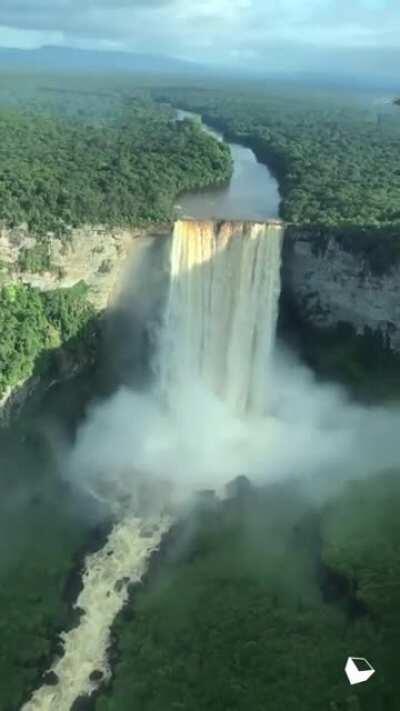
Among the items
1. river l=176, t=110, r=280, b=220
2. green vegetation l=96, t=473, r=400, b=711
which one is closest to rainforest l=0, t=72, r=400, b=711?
green vegetation l=96, t=473, r=400, b=711

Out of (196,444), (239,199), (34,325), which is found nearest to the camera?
(196,444)

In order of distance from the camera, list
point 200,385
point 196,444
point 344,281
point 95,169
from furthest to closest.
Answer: point 95,169 < point 200,385 < point 344,281 < point 196,444

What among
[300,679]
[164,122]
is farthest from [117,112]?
[300,679]

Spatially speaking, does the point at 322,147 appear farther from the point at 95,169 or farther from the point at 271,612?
the point at 271,612

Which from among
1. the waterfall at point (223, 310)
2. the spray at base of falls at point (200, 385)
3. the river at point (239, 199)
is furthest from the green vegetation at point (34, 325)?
the river at point (239, 199)

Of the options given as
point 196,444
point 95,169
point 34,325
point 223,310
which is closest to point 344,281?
point 223,310

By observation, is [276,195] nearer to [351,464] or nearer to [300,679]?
[351,464]

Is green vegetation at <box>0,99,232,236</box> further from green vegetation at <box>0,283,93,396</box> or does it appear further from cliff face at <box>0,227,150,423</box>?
green vegetation at <box>0,283,93,396</box>

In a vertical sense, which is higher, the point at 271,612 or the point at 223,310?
the point at 223,310
